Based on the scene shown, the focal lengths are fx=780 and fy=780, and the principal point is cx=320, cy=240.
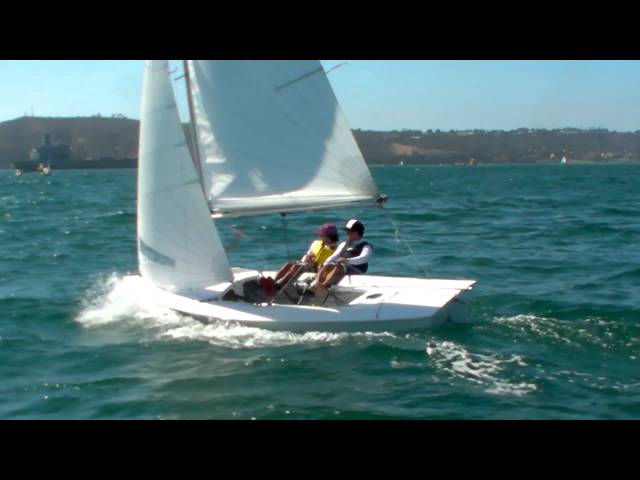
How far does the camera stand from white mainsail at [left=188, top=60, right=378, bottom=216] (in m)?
9.76

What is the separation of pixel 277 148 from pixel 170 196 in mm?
1481

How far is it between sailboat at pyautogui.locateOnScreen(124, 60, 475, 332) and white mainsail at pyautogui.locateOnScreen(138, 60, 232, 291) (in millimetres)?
13

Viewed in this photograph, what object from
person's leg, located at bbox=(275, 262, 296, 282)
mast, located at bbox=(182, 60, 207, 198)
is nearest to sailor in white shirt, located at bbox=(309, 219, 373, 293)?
person's leg, located at bbox=(275, 262, 296, 282)

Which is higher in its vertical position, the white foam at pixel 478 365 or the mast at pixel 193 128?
the mast at pixel 193 128

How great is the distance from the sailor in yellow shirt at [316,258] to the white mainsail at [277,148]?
13.8 inches

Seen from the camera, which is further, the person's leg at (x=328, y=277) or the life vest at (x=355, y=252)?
the life vest at (x=355, y=252)

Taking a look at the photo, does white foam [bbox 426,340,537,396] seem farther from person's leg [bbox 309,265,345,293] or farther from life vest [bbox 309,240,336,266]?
life vest [bbox 309,240,336,266]

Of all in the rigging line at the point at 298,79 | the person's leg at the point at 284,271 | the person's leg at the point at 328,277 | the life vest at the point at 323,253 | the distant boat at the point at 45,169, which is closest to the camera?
the person's leg at the point at 328,277

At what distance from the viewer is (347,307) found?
9.13 m

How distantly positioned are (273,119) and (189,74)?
1172 mm

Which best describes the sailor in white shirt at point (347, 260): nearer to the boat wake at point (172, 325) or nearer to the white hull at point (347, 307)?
the white hull at point (347, 307)

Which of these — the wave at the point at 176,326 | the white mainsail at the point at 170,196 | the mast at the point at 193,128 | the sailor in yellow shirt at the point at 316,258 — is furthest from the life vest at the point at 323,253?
the mast at the point at 193,128

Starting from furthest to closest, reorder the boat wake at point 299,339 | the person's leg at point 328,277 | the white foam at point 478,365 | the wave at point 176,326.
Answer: the person's leg at point 328,277 < the wave at point 176,326 < the boat wake at point 299,339 < the white foam at point 478,365

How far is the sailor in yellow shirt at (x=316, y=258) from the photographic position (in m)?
9.81
